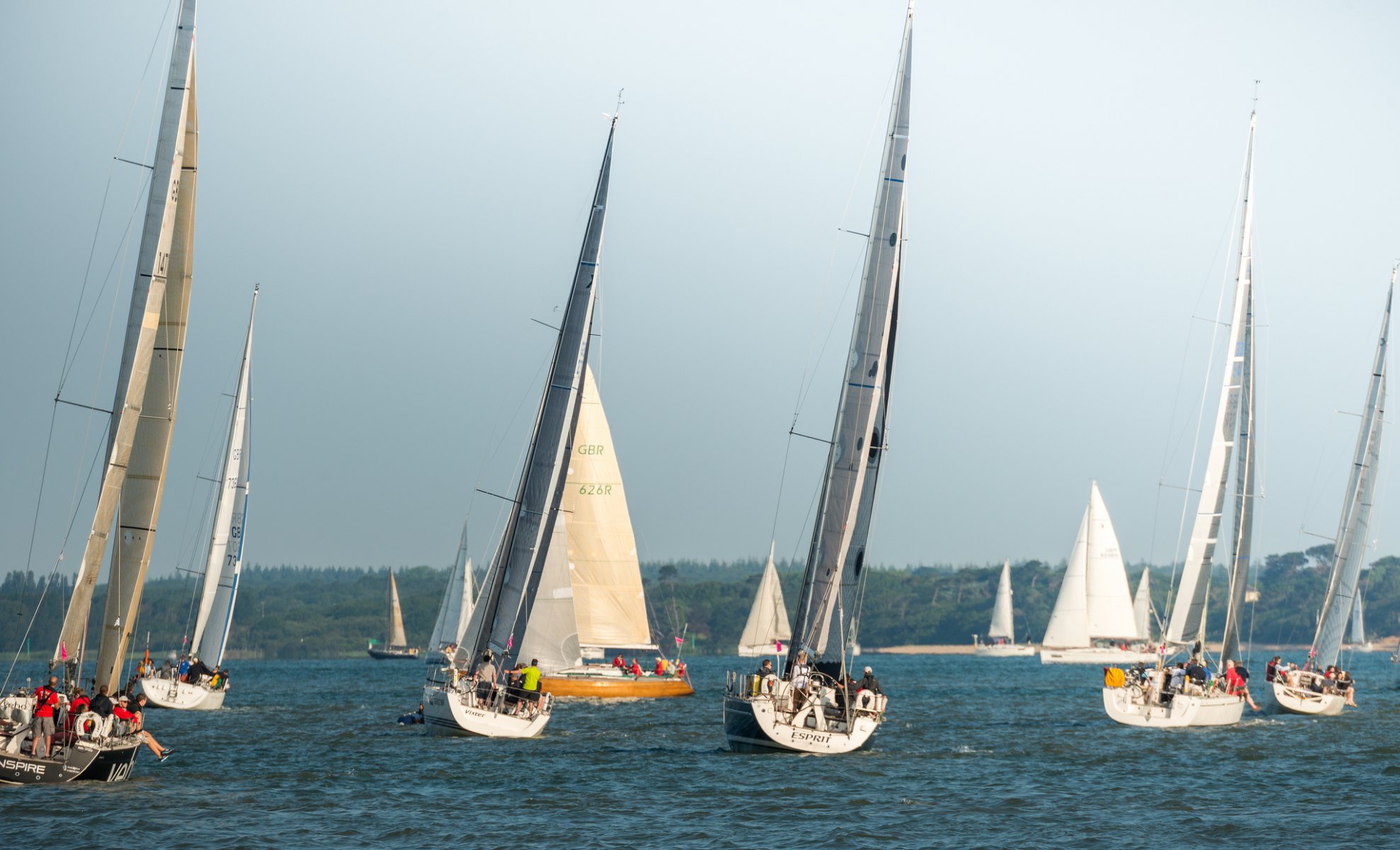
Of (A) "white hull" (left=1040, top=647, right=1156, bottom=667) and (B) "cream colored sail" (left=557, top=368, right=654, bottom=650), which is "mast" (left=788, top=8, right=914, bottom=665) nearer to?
(B) "cream colored sail" (left=557, top=368, right=654, bottom=650)

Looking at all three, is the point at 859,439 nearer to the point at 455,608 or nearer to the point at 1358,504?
the point at 1358,504

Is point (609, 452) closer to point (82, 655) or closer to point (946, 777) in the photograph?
point (946, 777)

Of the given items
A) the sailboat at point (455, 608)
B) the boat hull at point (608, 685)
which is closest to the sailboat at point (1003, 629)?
the sailboat at point (455, 608)

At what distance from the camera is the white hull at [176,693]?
4322 cm

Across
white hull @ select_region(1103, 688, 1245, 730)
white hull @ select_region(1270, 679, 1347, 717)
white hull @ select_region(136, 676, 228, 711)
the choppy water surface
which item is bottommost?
white hull @ select_region(136, 676, 228, 711)

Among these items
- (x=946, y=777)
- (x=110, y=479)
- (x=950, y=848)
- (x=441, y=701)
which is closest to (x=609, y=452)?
(x=441, y=701)

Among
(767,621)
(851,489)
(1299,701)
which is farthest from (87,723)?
(767,621)

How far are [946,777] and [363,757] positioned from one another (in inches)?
447

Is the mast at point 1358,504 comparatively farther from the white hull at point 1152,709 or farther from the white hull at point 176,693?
the white hull at point 176,693

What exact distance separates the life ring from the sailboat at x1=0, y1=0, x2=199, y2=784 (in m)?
0.07

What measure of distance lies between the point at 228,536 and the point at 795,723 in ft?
91.2

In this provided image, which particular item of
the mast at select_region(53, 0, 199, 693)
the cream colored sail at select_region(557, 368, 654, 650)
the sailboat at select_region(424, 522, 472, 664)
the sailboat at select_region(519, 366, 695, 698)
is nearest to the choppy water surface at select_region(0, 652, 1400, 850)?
the mast at select_region(53, 0, 199, 693)

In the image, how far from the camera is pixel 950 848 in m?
19.8

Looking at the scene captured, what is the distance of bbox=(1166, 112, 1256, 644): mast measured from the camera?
139ft
